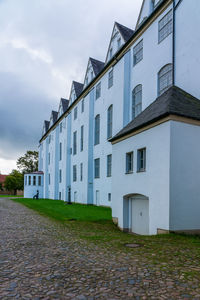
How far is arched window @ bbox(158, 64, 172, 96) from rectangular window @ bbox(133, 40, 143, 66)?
3.43 meters

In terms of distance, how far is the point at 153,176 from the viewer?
10.8m

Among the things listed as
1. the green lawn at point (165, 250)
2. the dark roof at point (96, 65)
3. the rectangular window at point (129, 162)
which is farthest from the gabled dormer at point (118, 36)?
the green lawn at point (165, 250)

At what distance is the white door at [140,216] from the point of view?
11773mm

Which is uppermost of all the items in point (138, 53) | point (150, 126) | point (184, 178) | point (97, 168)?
point (138, 53)

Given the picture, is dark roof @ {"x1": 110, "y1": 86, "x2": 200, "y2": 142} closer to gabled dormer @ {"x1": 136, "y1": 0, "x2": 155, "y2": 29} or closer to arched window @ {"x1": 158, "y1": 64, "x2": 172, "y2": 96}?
arched window @ {"x1": 158, "y1": 64, "x2": 172, "y2": 96}

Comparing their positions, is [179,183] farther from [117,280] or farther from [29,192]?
[29,192]

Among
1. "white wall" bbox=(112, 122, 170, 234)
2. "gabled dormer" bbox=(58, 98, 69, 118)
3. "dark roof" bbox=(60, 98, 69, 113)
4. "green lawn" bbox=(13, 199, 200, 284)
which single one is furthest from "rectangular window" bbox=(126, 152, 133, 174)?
"dark roof" bbox=(60, 98, 69, 113)

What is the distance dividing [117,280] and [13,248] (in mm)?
3980

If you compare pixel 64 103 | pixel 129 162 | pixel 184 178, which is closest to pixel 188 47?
pixel 129 162

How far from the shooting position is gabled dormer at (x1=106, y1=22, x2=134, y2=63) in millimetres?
23797

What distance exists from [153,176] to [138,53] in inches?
486

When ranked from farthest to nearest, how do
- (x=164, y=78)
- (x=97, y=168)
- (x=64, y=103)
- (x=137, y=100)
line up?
(x=64, y=103) < (x=97, y=168) < (x=137, y=100) < (x=164, y=78)

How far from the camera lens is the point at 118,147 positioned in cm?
1397

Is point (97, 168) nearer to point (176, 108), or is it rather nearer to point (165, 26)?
point (165, 26)
